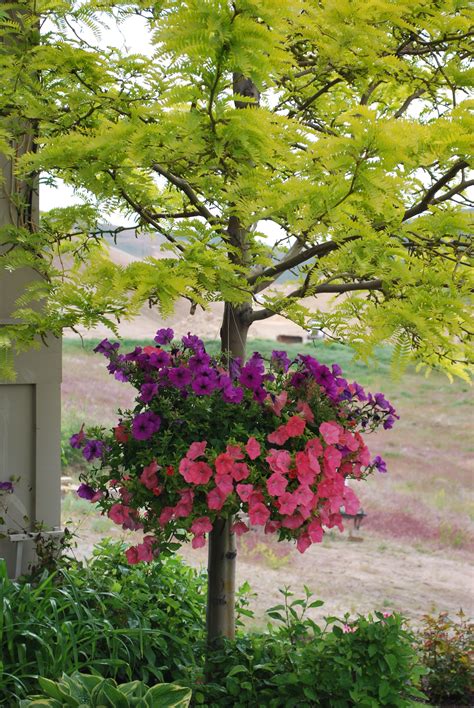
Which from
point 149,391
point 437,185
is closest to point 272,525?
point 149,391

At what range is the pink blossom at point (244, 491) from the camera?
5.53 feet

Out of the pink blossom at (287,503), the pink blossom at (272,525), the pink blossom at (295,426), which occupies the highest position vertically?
the pink blossom at (295,426)

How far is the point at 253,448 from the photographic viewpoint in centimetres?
172

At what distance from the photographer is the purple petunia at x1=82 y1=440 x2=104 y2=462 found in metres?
1.89

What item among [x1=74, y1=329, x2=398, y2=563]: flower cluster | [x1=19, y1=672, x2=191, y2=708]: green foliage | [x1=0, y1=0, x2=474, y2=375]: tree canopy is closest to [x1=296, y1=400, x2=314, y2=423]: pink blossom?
[x1=74, y1=329, x2=398, y2=563]: flower cluster

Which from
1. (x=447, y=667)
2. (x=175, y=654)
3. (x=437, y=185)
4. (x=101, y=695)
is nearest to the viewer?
(x=101, y=695)

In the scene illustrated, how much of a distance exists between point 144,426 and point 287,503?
361mm

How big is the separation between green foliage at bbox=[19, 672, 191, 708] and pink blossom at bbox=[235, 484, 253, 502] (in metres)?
0.39

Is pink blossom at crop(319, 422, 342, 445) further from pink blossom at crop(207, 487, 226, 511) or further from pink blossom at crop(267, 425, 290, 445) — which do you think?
pink blossom at crop(207, 487, 226, 511)

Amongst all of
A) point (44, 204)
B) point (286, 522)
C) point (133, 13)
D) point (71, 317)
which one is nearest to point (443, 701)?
point (286, 522)

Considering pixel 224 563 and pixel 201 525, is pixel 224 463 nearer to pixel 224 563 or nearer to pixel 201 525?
pixel 201 525

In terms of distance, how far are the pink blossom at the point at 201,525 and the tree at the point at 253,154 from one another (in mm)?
466

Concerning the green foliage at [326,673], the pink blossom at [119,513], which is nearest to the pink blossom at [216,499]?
the pink blossom at [119,513]

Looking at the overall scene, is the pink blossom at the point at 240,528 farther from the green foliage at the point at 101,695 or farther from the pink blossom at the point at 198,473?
the green foliage at the point at 101,695
